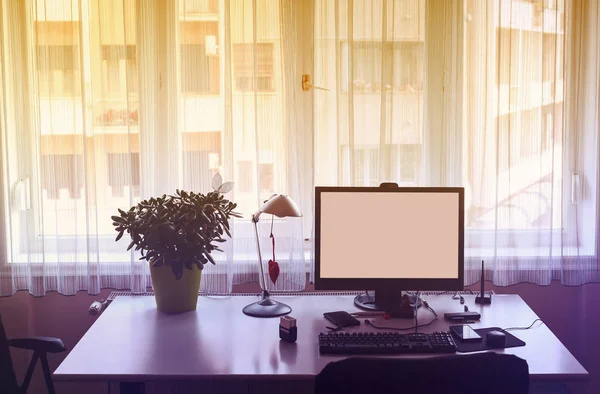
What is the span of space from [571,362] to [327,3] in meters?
1.78

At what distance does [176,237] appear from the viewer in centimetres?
249

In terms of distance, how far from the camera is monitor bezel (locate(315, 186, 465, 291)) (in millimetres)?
2543

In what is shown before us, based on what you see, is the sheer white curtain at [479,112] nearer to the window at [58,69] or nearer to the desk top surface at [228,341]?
the desk top surface at [228,341]

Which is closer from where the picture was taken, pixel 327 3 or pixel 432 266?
pixel 432 266

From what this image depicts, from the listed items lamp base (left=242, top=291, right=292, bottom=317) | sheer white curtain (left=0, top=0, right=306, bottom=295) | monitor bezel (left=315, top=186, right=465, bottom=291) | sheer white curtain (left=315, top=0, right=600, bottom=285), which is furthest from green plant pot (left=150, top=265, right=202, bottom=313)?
sheer white curtain (left=315, top=0, right=600, bottom=285)

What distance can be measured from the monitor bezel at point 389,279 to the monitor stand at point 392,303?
4cm

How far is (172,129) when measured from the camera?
2934 mm

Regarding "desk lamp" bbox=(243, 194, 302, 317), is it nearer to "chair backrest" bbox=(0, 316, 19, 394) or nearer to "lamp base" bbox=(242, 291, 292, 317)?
"lamp base" bbox=(242, 291, 292, 317)

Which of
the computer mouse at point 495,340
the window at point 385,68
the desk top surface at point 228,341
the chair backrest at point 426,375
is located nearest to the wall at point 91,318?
the desk top surface at point 228,341

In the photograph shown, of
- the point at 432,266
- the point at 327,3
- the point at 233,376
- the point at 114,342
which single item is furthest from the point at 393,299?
the point at 327,3

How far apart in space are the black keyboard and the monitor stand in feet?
0.91

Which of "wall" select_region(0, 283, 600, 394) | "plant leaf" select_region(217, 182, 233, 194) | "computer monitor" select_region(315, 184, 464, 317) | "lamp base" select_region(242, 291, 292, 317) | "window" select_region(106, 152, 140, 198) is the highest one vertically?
"window" select_region(106, 152, 140, 198)

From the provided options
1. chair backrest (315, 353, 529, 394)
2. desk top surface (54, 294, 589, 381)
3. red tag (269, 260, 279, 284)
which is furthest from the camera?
red tag (269, 260, 279, 284)

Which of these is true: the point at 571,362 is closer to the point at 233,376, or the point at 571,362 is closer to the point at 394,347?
the point at 394,347
